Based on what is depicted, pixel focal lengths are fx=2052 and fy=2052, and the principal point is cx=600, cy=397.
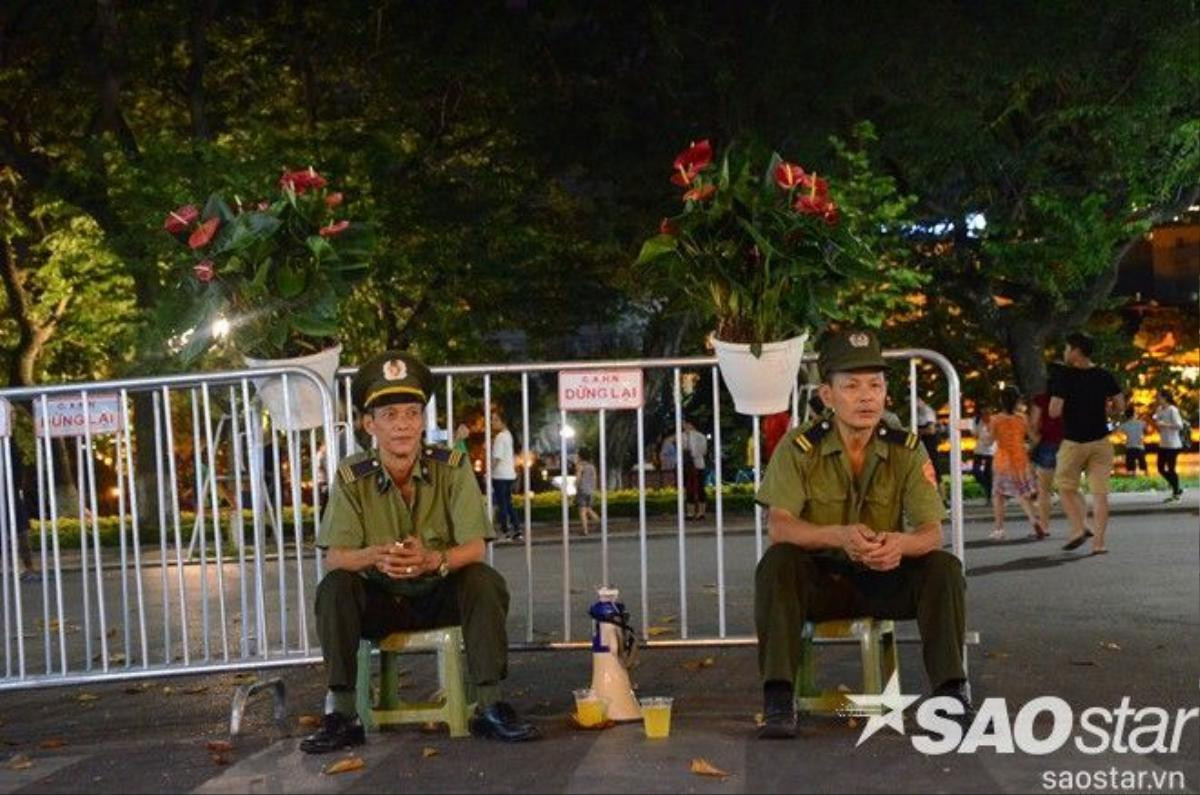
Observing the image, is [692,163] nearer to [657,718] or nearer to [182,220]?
[182,220]

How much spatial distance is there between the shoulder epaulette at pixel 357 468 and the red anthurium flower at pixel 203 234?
1.91 meters

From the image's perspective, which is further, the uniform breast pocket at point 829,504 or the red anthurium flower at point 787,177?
the red anthurium flower at point 787,177

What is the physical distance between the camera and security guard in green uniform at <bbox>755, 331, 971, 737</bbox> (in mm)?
7996

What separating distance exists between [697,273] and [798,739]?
251cm

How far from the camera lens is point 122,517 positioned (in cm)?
1102

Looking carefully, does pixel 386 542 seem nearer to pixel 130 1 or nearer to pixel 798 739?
pixel 798 739

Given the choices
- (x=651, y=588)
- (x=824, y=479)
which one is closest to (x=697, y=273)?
(x=824, y=479)

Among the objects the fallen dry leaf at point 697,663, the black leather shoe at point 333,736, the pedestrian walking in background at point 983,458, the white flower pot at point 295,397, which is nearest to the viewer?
the black leather shoe at point 333,736

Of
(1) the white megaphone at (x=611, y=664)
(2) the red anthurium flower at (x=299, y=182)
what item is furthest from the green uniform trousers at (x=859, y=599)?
(2) the red anthurium flower at (x=299, y=182)

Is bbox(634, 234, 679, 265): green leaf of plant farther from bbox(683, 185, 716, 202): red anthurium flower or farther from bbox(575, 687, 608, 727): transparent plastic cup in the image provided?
bbox(575, 687, 608, 727): transparent plastic cup

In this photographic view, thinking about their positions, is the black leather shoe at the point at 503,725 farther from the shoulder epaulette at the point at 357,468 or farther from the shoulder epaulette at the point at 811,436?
the shoulder epaulette at the point at 811,436

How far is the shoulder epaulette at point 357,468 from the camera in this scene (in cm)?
844

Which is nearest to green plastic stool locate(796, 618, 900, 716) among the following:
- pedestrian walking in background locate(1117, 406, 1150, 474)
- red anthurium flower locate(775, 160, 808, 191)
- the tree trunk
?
red anthurium flower locate(775, 160, 808, 191)

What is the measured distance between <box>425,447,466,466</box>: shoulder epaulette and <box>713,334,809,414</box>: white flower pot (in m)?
1.75
